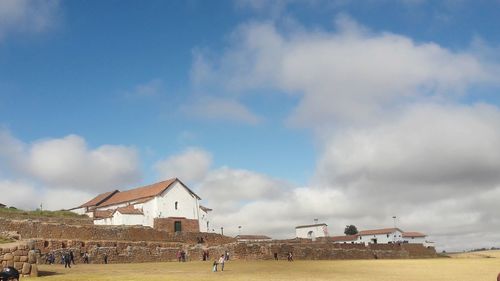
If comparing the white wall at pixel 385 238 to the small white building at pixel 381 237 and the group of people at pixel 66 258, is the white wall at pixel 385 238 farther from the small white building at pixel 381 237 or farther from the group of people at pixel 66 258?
the group of people at pixel 66 258

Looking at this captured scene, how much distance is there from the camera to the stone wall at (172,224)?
53781 millimetres

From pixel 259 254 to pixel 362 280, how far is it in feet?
67.9

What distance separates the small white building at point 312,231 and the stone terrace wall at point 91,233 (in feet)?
127

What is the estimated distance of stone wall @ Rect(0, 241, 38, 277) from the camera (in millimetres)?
21266

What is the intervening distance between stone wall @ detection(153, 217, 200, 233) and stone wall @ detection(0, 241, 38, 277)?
3044cm

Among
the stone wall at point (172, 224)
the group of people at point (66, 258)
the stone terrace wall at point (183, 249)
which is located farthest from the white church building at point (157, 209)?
the group of people at point (66, 258)

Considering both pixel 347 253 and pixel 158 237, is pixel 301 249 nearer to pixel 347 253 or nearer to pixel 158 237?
pixel 347 253

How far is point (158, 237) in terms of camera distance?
1725 inches

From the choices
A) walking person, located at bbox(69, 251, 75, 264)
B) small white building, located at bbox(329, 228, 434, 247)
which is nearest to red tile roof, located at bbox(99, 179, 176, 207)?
walking person, located at bbox(69, 251, 75, 264)

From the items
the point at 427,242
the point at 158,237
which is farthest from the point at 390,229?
the point at 158,237

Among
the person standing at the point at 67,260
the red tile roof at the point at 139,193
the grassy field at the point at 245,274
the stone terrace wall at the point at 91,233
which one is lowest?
the grassy field at the point at 245,274

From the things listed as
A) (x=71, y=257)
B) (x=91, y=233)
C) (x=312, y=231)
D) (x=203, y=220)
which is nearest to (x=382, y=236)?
(x=312, y=231)

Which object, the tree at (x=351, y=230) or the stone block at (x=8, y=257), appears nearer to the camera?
the stone block at (x=8, y=257)

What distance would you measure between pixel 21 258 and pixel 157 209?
34530mm
